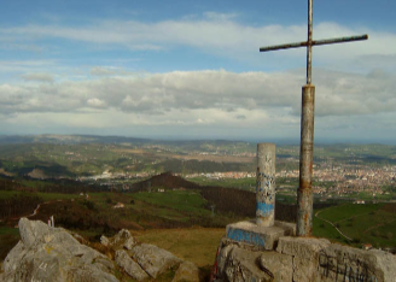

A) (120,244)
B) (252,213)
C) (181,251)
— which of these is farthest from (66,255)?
(252,213)

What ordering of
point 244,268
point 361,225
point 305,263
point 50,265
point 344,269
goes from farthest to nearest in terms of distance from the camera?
point 361,225 → point 50,265 → point 244,268 → point 305,263 → point 344,269

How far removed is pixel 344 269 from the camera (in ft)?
35.5

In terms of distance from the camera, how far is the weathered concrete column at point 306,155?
13219 mm

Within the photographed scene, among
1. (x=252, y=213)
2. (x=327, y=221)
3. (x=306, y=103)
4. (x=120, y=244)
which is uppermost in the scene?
(x=306, y=103)

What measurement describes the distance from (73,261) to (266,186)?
1001 cm

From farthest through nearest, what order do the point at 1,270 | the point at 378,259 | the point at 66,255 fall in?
the point at 1,270 → the point at 66,255 → the point at 378,259

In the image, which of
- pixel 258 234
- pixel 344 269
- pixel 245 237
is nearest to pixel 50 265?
pixel 245 237

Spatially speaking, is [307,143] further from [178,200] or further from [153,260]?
[178,200]

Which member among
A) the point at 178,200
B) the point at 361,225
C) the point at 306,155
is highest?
the point at 306,155

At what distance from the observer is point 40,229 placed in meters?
20.2

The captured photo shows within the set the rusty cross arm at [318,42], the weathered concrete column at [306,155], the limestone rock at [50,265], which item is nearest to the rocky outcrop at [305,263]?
the weathered concrete column at [306,155]

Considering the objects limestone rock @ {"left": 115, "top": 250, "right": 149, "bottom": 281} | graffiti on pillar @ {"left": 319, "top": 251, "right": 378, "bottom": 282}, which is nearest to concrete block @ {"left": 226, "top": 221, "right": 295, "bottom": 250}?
graffiti on pillar @ {"left": 319, "top": 251, "right": 378, "bottom": 282}

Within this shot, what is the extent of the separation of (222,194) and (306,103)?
12530 centimetres

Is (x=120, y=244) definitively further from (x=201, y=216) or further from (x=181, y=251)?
(x=201, y=216)
